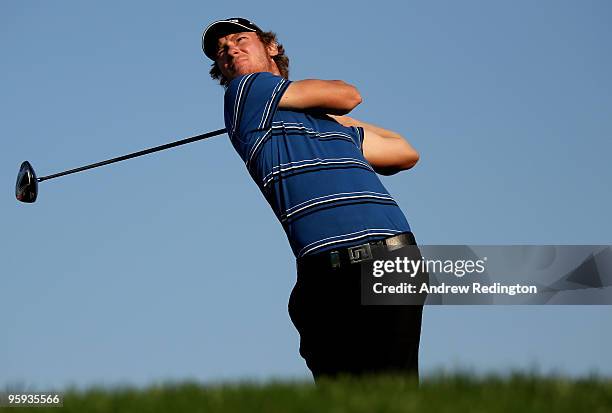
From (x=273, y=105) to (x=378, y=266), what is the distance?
1.34 m

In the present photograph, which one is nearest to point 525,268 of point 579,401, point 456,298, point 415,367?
point 456,298

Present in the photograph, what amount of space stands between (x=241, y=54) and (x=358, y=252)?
213cm

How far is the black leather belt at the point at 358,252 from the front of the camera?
19.5 feet

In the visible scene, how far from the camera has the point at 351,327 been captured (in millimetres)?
5969

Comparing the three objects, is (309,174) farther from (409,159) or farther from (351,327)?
(409,159)

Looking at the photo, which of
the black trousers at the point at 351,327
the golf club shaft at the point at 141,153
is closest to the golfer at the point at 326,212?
the black trousers at the point at 351,327

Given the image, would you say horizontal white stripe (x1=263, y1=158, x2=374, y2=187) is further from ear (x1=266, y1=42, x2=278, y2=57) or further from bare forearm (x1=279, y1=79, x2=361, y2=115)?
ear (x1=266, y1=42, x2=278, y2=57)

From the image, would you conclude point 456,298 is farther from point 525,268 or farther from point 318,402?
point 318,402

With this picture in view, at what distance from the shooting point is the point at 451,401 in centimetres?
434

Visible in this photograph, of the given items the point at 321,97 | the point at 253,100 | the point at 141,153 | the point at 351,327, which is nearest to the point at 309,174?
the point at 321,97

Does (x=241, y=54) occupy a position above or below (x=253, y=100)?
above

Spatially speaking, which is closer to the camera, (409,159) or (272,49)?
(409,159)

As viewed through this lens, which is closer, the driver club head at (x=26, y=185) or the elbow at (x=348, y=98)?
the elbow at (x=348, y=98)

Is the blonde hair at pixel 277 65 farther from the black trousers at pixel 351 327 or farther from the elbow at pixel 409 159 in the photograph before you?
the black trousers at pixel 351 327
